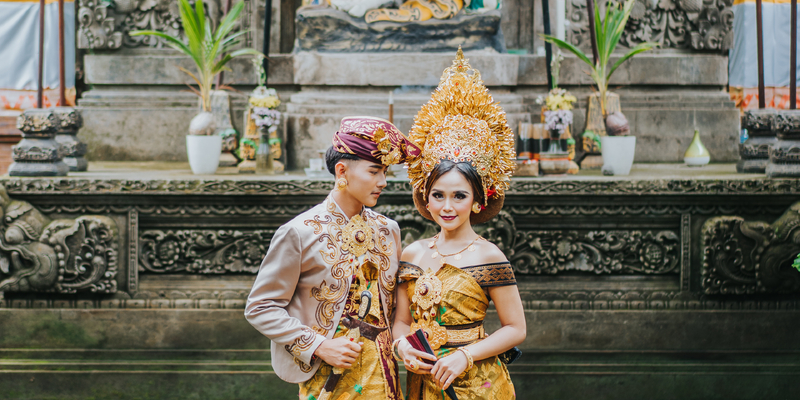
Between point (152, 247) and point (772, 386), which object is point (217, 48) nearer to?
point (152, 247)

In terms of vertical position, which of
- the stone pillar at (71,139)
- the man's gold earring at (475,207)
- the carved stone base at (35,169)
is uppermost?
the stone pillar at (71,139)

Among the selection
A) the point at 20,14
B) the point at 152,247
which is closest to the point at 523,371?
the point at 152,247

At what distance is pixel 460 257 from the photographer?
94.7 inches

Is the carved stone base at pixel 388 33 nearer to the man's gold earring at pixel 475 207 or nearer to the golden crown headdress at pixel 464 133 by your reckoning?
the golden crown headdress at pixel 464 133

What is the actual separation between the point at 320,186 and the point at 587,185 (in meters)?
1.78

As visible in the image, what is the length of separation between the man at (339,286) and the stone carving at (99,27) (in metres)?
4.38

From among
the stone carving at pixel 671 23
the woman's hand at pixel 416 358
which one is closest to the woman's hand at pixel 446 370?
the woman's hand at pixel 416 358

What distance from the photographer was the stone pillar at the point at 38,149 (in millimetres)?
4266

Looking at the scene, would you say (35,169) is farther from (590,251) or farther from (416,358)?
(590,251)

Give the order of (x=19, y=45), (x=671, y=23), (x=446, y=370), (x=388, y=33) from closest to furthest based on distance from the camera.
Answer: (x=446, y=370)
(x=388, y=33)
(x=671, y=23)
(x=19, y=45)

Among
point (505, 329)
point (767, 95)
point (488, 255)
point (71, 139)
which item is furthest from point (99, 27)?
point (767, 95)

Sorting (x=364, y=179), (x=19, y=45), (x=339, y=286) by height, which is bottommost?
(x=339, y=286)

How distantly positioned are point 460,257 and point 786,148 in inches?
122

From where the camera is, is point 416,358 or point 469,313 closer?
point 416,358
